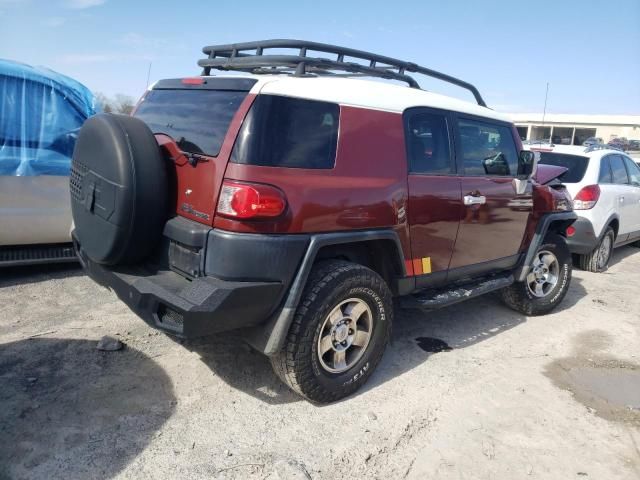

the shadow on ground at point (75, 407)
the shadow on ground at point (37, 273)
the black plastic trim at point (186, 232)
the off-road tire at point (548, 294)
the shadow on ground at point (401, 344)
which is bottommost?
the shadow on ground at point (75, 407)

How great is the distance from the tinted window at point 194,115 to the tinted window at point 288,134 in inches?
6.8

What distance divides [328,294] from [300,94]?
118 cm

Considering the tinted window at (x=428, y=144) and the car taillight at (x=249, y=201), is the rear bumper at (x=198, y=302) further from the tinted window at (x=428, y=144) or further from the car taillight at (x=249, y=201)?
the tinted window at (x=428, y=144)

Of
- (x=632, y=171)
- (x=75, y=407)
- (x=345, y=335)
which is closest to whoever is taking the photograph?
(x=75, y=407)

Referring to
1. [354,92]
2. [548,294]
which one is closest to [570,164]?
[548,294]

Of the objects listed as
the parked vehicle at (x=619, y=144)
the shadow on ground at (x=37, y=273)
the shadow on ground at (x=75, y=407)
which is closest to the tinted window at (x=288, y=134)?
the shadow on ground at (x=75, y=407)

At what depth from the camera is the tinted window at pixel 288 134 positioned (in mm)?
2736

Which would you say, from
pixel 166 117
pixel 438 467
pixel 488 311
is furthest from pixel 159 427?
pixel 488 311

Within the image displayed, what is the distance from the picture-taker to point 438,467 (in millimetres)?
2713

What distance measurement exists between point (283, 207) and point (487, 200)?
2.12 metres

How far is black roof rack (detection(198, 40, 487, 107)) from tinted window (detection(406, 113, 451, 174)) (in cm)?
39

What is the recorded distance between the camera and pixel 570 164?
23.0ft

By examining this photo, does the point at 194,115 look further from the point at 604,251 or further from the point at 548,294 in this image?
the point at 604,251

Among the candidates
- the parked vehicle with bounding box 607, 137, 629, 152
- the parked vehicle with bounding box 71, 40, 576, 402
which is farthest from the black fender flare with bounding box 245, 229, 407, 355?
the parked vehicle with bounding box 607, 137, 629, 152
